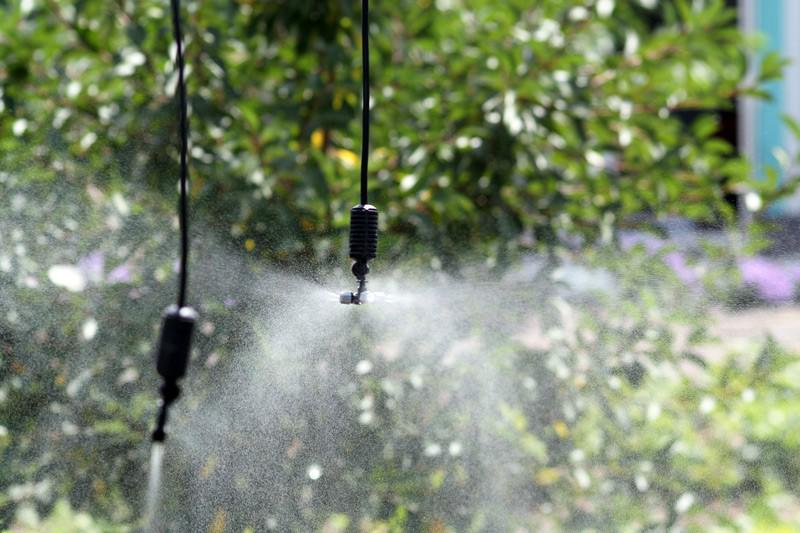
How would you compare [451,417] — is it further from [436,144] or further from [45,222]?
[45,222]

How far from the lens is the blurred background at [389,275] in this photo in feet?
6.06

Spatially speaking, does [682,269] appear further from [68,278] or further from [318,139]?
[68,278]

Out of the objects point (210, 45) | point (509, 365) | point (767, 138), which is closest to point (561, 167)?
point (509, 365)

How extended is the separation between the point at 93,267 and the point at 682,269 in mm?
1252

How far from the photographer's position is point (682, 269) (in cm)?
220

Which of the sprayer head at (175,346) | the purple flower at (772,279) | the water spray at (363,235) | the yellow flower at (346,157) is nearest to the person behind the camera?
the sprayer head at (175,346)

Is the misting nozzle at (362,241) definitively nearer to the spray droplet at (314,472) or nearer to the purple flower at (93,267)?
the spray droplet at (314,472)

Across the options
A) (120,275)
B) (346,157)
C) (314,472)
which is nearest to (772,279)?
(346,157)

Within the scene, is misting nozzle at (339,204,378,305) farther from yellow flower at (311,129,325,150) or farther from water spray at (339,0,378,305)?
yellow flower at (311,129,325,150)

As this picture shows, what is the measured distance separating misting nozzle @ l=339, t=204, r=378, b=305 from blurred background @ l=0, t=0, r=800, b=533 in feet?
1.81

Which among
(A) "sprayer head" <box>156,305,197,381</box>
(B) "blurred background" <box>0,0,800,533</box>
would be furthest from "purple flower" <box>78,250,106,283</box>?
(A) "sprayer head" <box>156,305,197,381</box>

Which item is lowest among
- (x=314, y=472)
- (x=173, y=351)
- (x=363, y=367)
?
(x=314, y=472)

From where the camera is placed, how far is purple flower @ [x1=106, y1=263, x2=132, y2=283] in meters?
1.89

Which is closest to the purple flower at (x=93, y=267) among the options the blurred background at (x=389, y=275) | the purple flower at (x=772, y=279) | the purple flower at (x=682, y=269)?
the blurred background at (x=389, y=275)
